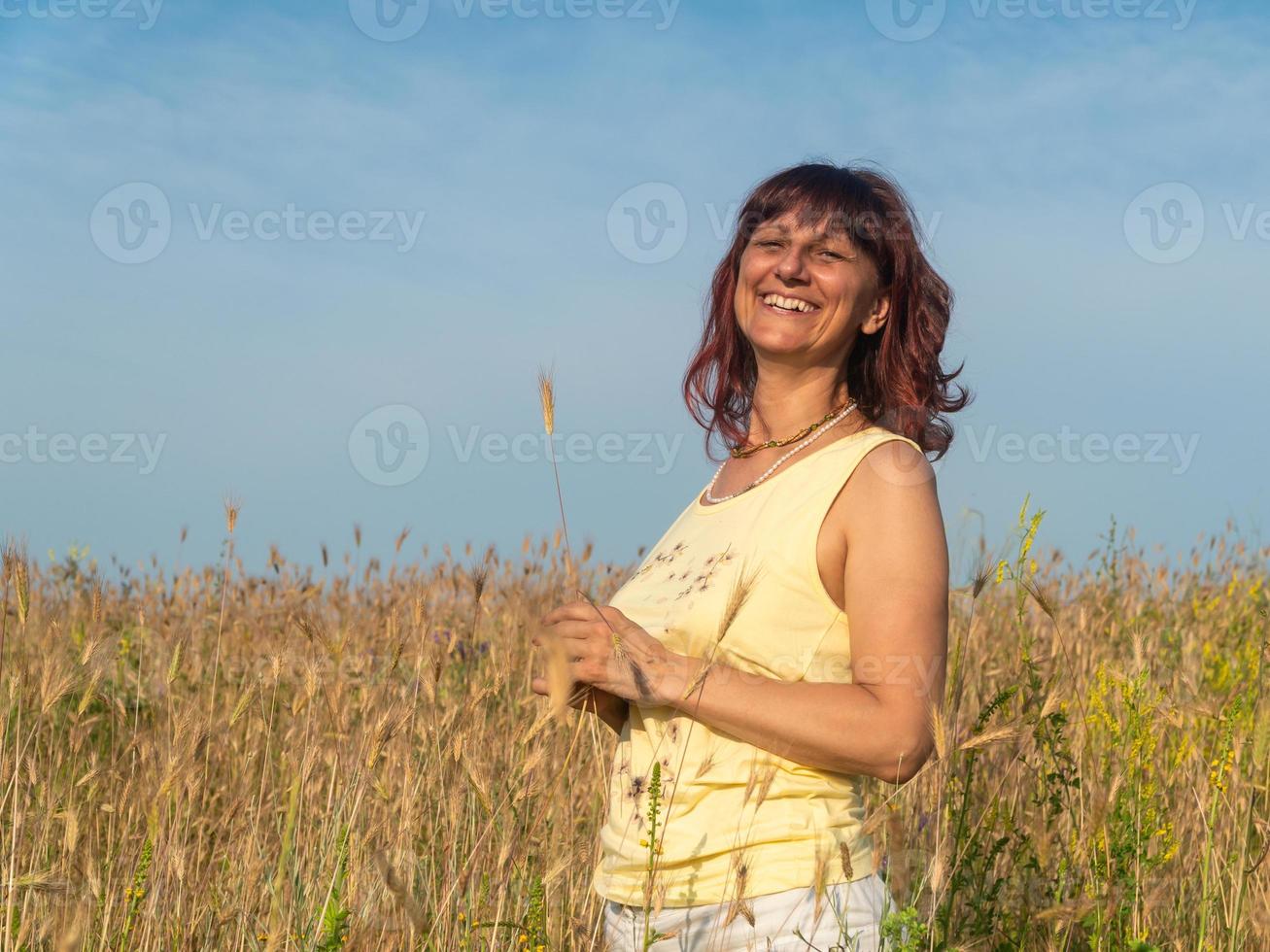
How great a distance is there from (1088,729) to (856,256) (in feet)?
7.38

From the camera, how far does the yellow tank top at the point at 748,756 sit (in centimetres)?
182

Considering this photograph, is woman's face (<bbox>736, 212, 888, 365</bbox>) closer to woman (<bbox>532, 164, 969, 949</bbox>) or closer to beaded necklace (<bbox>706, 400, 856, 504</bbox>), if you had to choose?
woman (<bbox>532, 164, 969, 949</bbox>)

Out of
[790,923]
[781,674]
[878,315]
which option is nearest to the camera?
[790,923]

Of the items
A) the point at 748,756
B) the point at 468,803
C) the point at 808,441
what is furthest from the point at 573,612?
the point at 468,803

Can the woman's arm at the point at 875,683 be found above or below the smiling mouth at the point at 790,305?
below

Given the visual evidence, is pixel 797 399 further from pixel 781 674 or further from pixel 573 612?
pixel 573 612

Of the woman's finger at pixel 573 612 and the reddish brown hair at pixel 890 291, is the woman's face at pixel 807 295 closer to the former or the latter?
the reddish brown hair at pixel 890 291

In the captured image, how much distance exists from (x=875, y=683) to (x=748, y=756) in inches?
9.4

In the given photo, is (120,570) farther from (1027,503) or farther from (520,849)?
(1027,503)

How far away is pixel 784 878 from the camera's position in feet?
5.87

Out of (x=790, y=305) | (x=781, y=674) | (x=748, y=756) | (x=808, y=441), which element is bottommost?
(x=748, y=756)

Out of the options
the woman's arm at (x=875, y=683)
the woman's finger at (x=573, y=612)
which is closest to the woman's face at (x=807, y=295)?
the woman's arm at (x=875, y=683)

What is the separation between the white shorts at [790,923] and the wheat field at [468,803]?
0.06 meters

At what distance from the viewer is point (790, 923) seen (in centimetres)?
178
